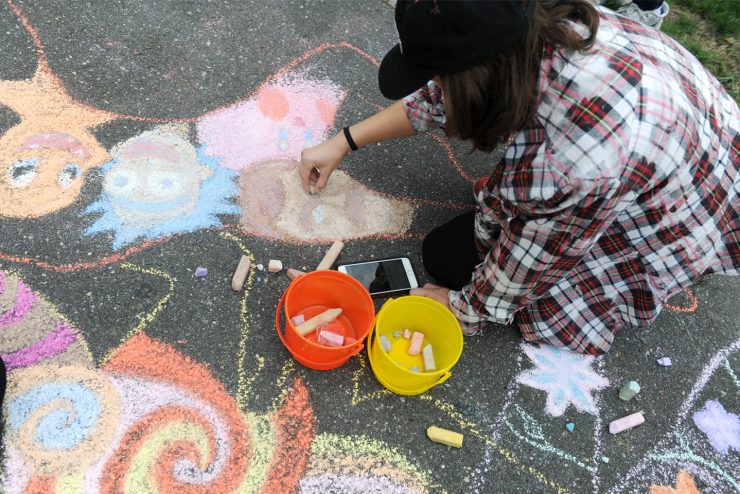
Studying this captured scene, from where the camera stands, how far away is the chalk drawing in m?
2.15

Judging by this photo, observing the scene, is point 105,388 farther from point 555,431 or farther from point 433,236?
point 555,431

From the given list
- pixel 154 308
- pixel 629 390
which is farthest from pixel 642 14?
pixel 154 308

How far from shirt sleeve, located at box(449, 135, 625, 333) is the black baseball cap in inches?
16.8

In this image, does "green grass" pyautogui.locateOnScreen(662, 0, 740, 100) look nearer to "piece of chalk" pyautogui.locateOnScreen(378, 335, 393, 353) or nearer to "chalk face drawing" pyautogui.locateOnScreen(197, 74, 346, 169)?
"chalk face drawing" pyautogui.locateOnScreen(197, 74, 346, 169)

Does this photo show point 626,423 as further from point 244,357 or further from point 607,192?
point 244,357

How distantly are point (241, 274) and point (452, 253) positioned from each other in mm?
954

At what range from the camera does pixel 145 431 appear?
192 cm

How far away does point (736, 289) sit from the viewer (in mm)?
2762

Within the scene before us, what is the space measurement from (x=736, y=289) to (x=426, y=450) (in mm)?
1915

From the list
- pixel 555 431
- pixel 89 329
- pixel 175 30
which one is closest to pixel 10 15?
pixel 175 30

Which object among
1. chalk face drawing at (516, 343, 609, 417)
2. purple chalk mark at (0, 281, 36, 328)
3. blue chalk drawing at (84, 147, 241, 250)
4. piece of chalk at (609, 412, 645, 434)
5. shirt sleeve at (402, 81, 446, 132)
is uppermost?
shirt sleeve at (402, 81, 446, 132)

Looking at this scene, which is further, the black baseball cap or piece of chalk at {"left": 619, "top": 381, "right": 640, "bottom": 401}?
piece of chalk at {"left": 619, "top": 381, "right": 640, "bottom": 401}

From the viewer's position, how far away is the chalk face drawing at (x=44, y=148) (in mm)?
2342

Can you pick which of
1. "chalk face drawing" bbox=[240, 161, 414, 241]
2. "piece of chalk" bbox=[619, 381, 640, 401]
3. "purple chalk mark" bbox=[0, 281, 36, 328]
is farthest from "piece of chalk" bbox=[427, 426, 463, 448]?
"purple chalk mark" bbox=[0, 281, 36, 328]
